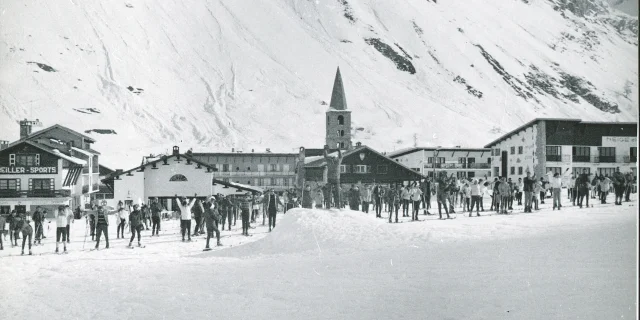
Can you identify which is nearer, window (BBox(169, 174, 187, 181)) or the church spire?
window (BBox(169, 174, 187, 181))

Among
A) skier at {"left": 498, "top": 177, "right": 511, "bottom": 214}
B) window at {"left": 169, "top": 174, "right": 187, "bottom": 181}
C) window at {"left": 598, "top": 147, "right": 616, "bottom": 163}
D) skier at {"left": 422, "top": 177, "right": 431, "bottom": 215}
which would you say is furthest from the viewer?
window at {"left": 169, "top": 174, "right": 187, "bottom": 181}

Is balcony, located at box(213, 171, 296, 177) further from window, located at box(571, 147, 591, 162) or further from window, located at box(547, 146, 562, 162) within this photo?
window, located at box(571, 147, 591, 162)

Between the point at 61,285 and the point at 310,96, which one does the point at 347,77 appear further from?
the point at 61,285

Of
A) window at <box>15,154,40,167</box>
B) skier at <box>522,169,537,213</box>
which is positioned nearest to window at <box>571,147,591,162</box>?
skier at <box>522,169,537,213</box>

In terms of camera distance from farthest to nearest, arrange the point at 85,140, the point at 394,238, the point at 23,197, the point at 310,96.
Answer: the point at 310,96 → the point at 85,140 → the point at 23,197 → the point at 394,238

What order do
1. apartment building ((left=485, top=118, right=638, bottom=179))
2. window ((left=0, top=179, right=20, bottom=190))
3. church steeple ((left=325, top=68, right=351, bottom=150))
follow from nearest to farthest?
apartment building ((left=485, top=118, right=638, bottom=179))
window ((left=0, top=179, right=20, bottom=190))
church steeple ((left=325, top=68, right=351, bottom=150))

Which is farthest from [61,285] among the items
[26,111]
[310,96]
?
[310,96]

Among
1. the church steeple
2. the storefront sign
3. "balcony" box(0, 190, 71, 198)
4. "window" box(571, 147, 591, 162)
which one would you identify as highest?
the church steeple
